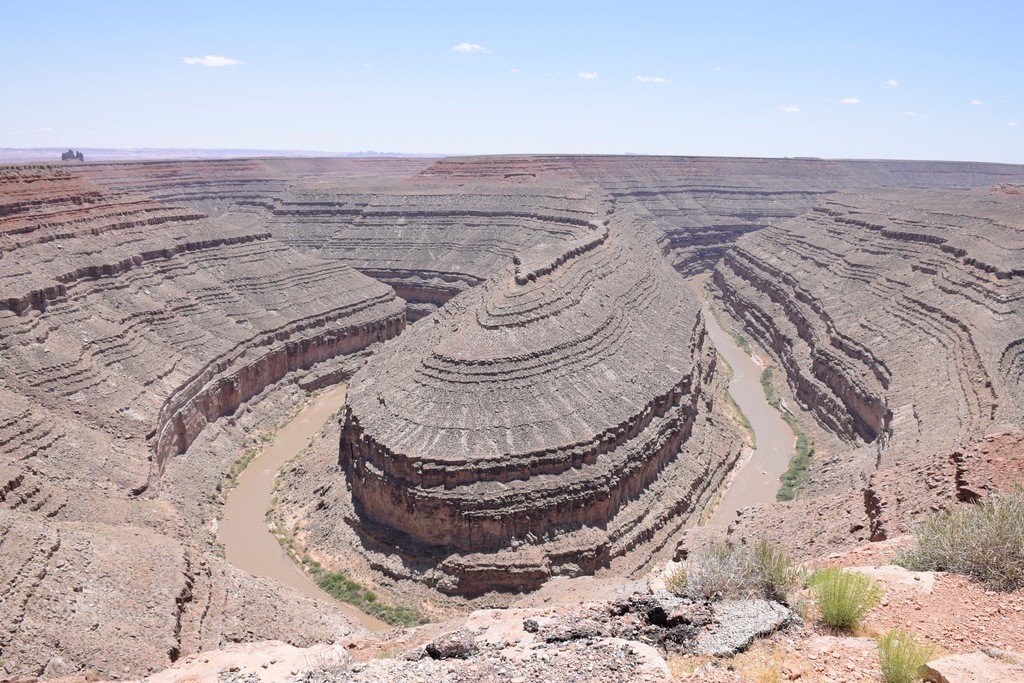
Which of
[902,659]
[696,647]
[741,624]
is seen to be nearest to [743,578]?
[741,624]

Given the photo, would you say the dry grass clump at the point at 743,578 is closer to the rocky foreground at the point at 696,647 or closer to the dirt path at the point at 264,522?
the rocky foreground at the point at 696,647

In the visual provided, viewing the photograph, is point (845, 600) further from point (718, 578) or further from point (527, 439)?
point (527, 439)

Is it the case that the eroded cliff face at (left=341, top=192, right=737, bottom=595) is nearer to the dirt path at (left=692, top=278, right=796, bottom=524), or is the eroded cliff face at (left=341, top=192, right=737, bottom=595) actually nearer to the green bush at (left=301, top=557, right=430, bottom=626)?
the dirt path at (left=692, top=278, right=796, bottom=524)

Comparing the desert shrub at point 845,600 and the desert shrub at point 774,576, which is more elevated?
the desert shrub at point 845,600

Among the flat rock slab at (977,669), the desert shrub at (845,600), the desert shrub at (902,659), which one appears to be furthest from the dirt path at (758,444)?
the desert shrub at (902,659)

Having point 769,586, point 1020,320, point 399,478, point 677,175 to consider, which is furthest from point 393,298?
point 677,175

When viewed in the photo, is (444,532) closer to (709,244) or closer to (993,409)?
(993,409)

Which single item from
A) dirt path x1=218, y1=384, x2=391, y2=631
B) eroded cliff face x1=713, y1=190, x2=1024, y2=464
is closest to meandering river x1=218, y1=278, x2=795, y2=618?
dirt path x1=218, y1=384, x2=391, y2=631

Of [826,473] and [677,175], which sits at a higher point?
[677,175]
